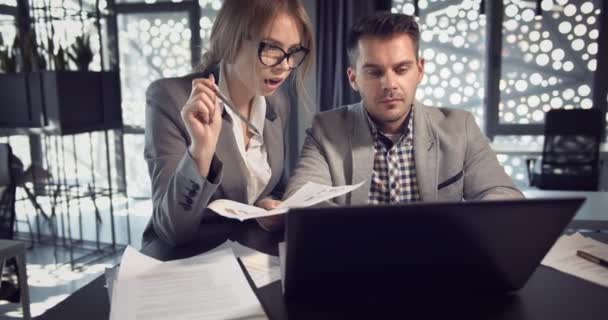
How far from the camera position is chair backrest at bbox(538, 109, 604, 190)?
3273mm

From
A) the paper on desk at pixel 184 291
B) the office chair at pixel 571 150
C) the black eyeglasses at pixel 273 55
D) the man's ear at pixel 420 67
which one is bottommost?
the office chair at pixel 571 150

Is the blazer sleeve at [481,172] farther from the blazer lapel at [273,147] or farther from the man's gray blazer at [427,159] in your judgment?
the blazer lapel at [273,147]

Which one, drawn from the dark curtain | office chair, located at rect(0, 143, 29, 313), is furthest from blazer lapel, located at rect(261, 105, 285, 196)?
the dark curtain

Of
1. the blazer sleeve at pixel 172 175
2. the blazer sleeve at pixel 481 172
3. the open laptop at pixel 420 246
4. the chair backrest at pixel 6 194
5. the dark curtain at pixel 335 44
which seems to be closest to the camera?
the open laptop at pixel 420 246

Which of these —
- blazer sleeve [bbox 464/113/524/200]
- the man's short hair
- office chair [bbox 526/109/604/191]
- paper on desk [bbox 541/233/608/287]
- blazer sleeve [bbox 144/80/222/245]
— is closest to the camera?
paper on desk [bbox 541/233/608/287]

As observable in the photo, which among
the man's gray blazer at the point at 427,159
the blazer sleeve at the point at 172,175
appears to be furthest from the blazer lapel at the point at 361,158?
the blazer sleeve at the point at 172,175

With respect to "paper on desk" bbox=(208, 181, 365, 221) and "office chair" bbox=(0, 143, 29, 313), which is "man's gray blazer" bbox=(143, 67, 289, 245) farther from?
"office chair" bbox=(0, 143, 29, 313)

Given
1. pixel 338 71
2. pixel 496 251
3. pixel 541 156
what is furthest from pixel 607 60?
pixel 496 251

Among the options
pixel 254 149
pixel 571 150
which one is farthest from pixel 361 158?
pixel 571 150

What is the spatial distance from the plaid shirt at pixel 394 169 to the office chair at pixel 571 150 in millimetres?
2519

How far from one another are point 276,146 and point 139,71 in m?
3.85

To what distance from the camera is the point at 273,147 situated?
1378mm

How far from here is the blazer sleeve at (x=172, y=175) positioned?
96 centimetres

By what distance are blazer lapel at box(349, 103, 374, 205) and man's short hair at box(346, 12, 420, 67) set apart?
0.20 metres
